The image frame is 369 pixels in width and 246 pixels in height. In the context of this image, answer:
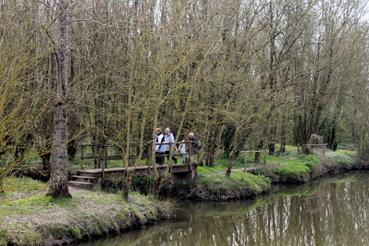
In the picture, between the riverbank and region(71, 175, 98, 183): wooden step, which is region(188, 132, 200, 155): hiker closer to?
the riverbank

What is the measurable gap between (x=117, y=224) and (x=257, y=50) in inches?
494

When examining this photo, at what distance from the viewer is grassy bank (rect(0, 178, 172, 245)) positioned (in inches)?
455

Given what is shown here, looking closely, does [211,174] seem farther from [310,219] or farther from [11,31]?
[11,31]

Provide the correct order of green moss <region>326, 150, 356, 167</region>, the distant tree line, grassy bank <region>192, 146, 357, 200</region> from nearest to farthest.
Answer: the distant tree line, grassy bank <region>192, 146, 357, 200</region>, green moss <region>326, 150, 356, 167</region>

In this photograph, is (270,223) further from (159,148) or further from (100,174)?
(100,174)

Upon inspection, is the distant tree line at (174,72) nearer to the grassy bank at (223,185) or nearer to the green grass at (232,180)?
the green grass at (232,180)

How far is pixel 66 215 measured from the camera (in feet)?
42.1

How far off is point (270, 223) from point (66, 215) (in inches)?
305

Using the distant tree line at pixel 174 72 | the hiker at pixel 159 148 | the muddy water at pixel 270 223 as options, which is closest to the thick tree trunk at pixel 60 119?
the distant tree line at pixel 174 72

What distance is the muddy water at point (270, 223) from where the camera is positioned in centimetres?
1463

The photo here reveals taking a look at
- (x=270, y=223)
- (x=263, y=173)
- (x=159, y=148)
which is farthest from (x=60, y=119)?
(x=263, y=173)

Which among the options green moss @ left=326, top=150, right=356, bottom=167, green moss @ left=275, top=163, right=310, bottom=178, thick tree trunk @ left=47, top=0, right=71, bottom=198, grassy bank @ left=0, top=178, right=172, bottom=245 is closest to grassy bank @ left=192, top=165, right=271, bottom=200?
green moss @ left=275, top=163, right=310, bottom=178

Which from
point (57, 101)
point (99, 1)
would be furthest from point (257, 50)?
point (57, 101)

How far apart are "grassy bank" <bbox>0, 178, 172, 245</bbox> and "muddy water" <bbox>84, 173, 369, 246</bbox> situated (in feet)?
1.34
